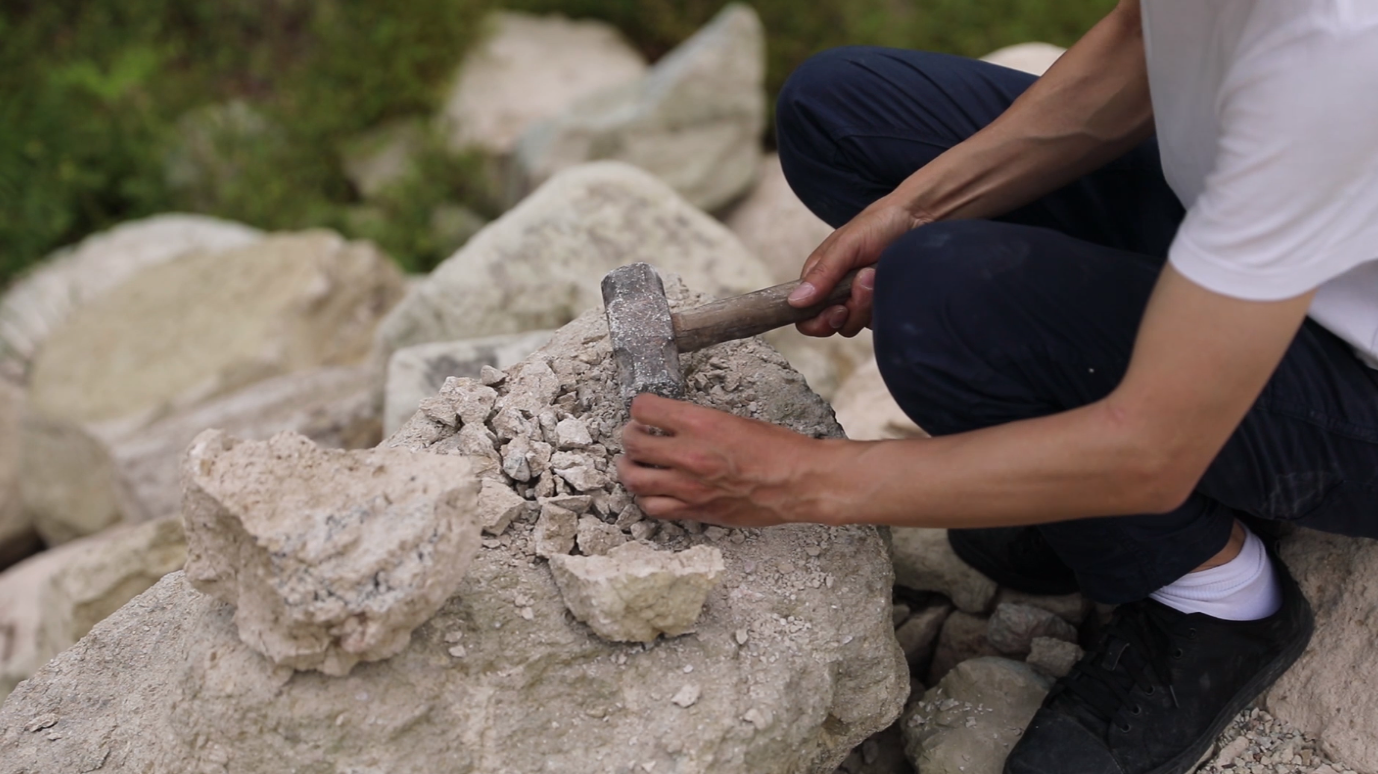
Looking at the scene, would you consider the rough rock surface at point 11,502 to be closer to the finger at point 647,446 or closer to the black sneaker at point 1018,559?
the finger at point 647,446

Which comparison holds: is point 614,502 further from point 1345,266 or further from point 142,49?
point 142,49

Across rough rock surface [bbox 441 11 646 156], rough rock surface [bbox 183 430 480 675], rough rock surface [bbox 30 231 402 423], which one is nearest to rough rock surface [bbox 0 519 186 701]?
rough rock surface [bbox 30 231 402 423]

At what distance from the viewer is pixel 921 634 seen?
2.67 meters

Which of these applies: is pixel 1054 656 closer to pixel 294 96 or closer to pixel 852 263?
pixel 852 263

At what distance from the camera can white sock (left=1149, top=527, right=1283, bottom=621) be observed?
84.4 inches

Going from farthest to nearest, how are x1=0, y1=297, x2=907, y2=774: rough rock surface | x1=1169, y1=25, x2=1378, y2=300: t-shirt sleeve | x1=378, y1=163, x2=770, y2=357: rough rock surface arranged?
x1=378, y1=163, x2=770, y2=357: rough rock surface < x1=0, y1=297, x2=907, y2=774: rough rock surface < x1=1169, y1=25, x2=1378, y2=300: t-shirt sleeve

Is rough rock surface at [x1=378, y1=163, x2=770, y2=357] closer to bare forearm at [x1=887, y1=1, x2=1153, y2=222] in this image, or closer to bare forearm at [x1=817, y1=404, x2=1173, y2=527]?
bare forearm at [x1=887, y1=1, x2=1153, y2=222]

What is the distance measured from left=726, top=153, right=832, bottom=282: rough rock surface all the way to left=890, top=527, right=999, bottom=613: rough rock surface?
1.74 meters

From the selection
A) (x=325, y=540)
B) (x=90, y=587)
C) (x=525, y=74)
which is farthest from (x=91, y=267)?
(x=325, y=540)

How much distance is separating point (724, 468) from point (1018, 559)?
1.03 m

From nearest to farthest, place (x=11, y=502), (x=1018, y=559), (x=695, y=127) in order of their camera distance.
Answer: (x=1018, y=559) < (x=11, y=502) < (x=695, y=127)

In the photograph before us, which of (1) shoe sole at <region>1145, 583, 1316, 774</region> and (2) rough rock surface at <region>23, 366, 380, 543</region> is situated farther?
(2) rough rock surface at <region>23, 366, 380, 543</region>

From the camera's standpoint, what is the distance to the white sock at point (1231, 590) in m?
2.14

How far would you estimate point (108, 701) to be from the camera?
2.09 m
